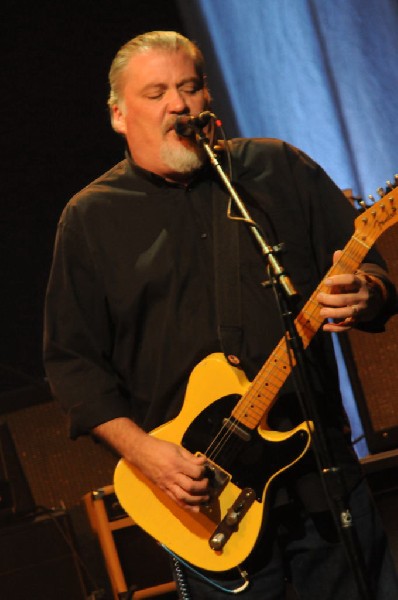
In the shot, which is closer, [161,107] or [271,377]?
[271,377]

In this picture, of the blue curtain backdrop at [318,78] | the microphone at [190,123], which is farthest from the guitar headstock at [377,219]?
the blue curtain backdrop at [318,78]

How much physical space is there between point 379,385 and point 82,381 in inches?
64.3

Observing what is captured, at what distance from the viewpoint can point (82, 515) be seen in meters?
4.73

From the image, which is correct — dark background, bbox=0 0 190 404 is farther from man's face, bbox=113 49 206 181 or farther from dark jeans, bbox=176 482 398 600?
dark jeans, bbox=176 482 398 600

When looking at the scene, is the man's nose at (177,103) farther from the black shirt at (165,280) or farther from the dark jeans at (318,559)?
the dark jeans at (318,559)

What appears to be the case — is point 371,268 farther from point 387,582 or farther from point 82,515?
point 82,515

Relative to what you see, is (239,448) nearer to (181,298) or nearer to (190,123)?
(181,298)

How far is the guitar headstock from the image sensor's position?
2070 mm

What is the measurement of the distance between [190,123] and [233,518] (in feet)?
3.05

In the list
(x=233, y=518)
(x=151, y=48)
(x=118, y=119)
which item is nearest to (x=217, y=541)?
(x=233, y=518)

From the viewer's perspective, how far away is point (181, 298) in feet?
7.39

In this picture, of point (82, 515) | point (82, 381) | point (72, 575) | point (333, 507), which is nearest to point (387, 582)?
point (333, 507)

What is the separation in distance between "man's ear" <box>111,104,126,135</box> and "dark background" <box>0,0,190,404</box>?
255 centimetres

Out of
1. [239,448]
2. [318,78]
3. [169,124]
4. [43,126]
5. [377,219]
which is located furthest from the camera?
[43,126]
